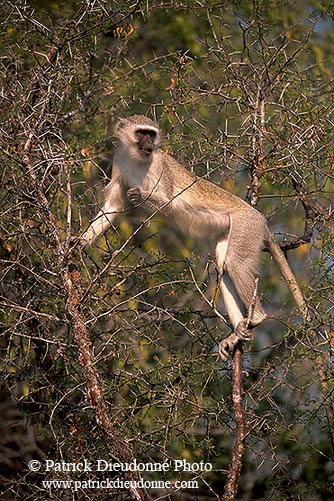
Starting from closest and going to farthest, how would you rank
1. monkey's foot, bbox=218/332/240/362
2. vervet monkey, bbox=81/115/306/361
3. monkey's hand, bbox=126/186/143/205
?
monkey's foot, bbox=218/332/240/362 < monkey's hand, bbox=126/186/143/205 < vervet monkey, bbox=81/115/306/361

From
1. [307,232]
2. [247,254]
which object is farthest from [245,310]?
[307,232]

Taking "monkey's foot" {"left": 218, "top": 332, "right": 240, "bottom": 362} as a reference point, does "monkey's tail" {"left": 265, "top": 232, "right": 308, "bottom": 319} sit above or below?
above

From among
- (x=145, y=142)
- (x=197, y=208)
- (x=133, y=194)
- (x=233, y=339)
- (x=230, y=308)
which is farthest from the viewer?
(x=197, y=208)

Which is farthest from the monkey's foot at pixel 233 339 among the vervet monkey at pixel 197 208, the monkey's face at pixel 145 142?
the monkey's face at pixel 145 142

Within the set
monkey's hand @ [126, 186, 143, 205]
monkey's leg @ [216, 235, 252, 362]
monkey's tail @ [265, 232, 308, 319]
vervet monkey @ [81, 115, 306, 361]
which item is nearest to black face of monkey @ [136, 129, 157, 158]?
vervet monkey @ [81, 115, 306, 361]

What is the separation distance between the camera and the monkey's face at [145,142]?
20.1ft

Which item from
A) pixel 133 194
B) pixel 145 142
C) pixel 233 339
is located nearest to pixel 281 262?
pixel 233 339

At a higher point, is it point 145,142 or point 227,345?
point 145,142

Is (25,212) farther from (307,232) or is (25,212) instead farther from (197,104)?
(307,232)

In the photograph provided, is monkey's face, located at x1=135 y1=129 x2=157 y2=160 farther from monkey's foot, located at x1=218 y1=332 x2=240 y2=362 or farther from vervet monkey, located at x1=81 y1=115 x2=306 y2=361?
monkey's foot, located at x1=218 y1=332 x2=240 y2=362

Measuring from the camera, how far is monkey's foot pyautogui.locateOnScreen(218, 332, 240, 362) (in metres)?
5.22

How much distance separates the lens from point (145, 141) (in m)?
6.13

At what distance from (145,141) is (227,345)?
2.00m

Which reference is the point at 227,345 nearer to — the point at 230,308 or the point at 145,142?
the point at 230,308
